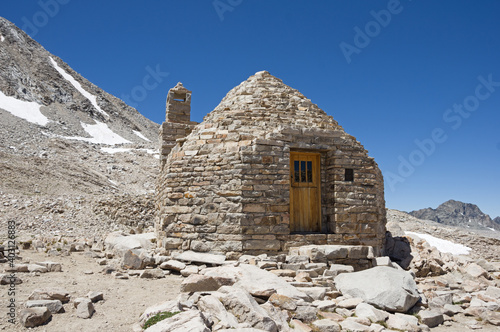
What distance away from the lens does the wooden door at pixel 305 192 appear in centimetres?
911

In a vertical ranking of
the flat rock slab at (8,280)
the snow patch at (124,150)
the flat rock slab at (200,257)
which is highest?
the snow patch at (124,150)

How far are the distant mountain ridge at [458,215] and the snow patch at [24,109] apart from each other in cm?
5784

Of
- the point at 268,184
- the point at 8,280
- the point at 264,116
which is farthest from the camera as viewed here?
the point at 264,116

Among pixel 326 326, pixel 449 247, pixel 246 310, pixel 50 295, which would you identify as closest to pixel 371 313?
pixel 326 326

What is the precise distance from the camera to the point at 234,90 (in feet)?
36.3

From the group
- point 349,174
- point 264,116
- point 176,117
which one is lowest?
point 349,174

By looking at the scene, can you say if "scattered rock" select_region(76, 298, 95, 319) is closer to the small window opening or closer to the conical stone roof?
the conical stone roof

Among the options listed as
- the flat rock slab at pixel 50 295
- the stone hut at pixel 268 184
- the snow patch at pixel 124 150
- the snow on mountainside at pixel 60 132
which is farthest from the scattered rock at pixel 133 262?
the snow patch at pixel 124 150

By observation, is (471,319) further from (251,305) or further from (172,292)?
(172,292)

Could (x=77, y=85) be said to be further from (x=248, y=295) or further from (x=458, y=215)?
(x=248, y=295)

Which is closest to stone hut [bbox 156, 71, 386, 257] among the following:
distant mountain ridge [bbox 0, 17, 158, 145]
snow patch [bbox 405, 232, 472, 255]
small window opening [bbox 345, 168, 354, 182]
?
small window opening [bbox 345, 168, 354, 182]

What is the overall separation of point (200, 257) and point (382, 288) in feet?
13.0

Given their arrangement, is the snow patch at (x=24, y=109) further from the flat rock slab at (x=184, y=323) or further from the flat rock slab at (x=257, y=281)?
the flat rock slab at (x=184, y=323)

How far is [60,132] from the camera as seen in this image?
1769 inches
